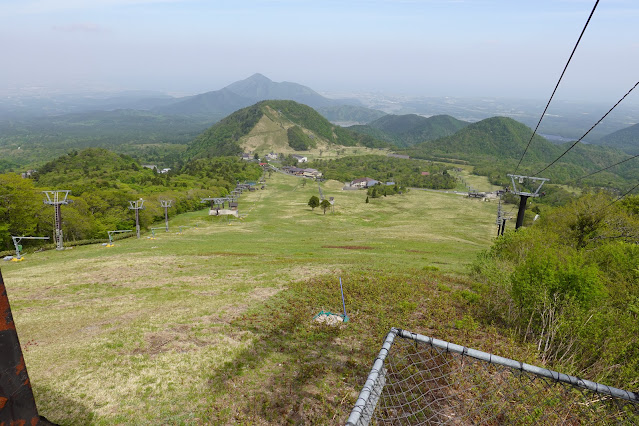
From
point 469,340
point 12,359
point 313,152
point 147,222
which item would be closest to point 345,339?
point 469,340

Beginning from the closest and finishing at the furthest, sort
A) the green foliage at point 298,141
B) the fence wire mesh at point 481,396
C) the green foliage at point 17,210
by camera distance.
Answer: the fence wire mesh at point 481,396
the green foliage at point 17,210
the green foliage at point 298,141

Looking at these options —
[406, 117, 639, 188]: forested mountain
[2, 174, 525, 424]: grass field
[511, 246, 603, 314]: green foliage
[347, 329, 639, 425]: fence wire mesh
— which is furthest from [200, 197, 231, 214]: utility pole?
[406, 117, 639, 188]: forested mountain

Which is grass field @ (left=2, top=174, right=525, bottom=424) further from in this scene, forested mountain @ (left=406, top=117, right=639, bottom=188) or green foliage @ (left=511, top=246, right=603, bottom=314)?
forested mountain @ (left=406, top=117, right=639, bottom=188)

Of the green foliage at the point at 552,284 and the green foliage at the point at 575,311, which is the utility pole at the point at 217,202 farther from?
the green foliage at the point at 552,284

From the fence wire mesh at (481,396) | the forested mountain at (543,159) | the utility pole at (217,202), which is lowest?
the utility pole at (217,202)

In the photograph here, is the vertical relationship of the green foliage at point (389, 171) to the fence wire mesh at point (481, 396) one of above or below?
below

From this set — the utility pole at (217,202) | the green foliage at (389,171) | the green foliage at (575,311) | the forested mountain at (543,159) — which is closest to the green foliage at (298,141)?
the green foliage at (389,171)

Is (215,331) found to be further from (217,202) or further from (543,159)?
(543,159)
